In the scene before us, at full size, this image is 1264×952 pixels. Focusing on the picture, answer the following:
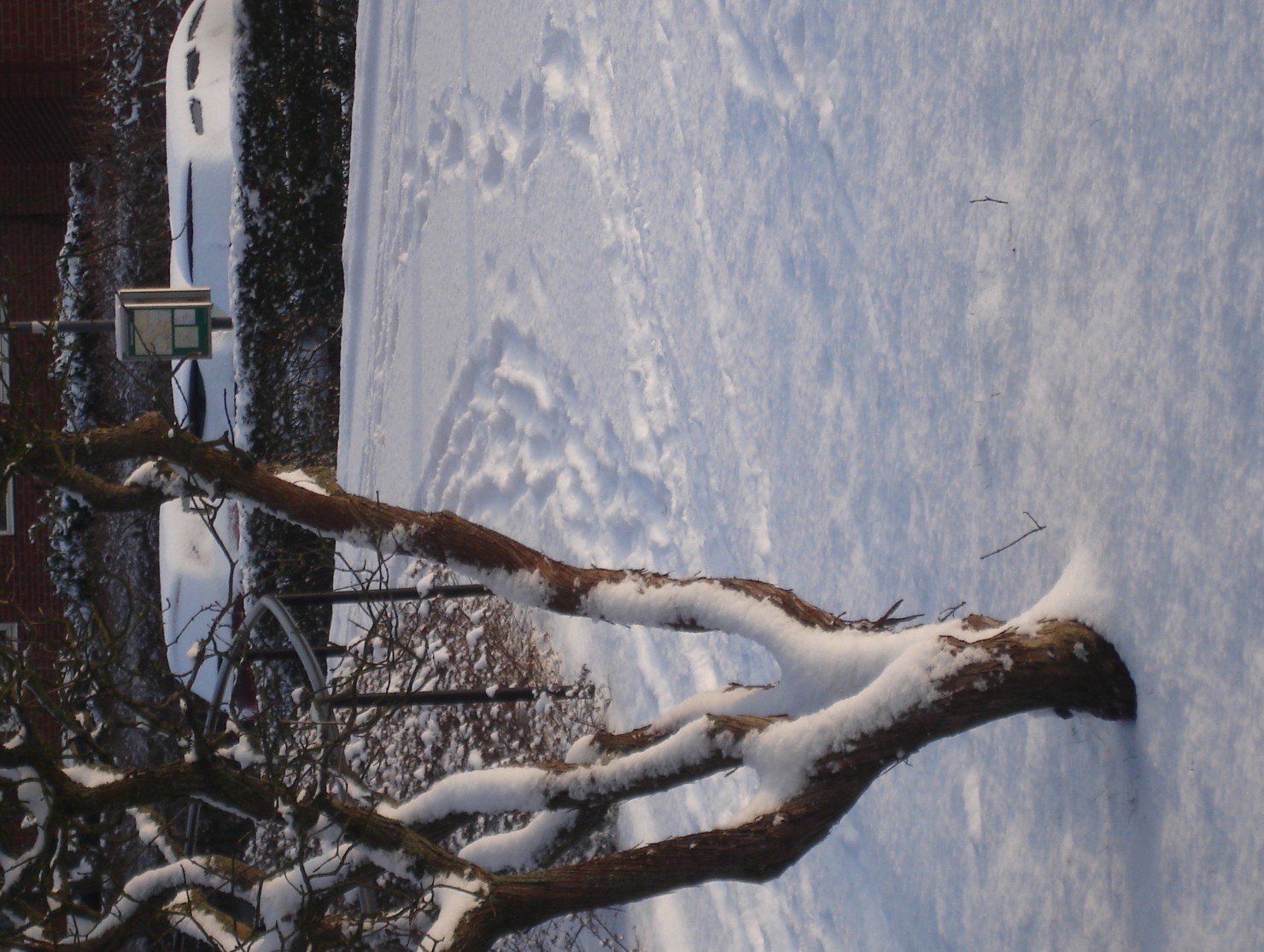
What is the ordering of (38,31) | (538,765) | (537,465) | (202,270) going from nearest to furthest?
(538,765), (537,465), (202,270), (38,31)

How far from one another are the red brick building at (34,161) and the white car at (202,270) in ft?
10.4

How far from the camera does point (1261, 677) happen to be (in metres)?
2.97

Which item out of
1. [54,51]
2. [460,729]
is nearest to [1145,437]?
[460,729]

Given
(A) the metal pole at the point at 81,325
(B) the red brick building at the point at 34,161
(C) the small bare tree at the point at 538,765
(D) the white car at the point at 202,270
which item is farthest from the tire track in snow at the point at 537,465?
(B) the red brick building at the point at 34,161

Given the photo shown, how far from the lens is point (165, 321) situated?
7008 millimetres

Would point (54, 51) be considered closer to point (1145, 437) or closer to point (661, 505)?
point (661, 505)

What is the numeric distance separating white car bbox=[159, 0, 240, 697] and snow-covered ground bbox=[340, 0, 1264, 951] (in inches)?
79.9

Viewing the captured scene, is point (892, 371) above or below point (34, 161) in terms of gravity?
below

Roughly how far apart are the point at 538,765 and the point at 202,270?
22.9ft

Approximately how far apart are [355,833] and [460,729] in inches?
145

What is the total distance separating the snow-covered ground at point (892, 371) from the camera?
322 cm

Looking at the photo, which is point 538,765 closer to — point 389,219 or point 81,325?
point 81,325

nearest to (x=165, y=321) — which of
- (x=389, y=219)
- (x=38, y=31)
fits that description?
(x=389, y=219)

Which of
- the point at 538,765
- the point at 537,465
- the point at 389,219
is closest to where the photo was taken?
the point at 538,765
